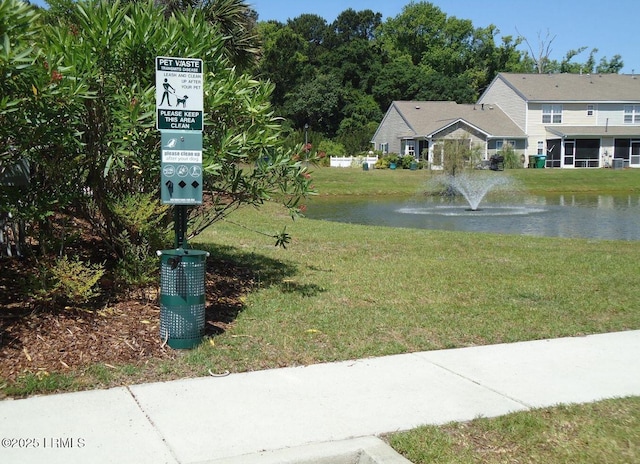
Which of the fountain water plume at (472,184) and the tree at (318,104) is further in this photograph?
the tree at (318,104)

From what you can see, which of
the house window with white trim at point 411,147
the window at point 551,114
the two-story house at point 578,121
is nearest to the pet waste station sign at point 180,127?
the house window with white trim at point 411,147

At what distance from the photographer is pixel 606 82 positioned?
184ft

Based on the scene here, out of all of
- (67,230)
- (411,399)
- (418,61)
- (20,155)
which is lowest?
(411,399)

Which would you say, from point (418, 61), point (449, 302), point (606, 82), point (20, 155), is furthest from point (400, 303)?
point (418, 61)

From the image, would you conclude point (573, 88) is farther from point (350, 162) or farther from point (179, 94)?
point (179, 94)

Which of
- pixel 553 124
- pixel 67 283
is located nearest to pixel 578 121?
pixel 553 124

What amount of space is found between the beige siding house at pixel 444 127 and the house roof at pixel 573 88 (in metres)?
2.74

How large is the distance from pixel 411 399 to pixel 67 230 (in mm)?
4103

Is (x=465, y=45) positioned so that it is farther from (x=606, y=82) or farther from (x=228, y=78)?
(x=228, y=78)

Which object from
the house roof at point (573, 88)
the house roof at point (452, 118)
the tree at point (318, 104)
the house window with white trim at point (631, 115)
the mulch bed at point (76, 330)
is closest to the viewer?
the mulch bed at point (76, 330)

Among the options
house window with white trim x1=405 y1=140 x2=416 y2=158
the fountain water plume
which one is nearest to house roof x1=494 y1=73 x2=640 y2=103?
house window with white trim x1=405 y1=140 x2=416 y2=158

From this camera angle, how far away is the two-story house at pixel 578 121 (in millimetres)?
52812

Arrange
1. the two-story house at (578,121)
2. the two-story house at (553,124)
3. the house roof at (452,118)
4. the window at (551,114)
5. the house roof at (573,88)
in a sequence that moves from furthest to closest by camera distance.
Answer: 1. the house roof at (573,88)
2. the window at (551,114)
3. the two-story house at (578,121)
4. the two-story house at (553,124)
5. the house roof at (452,118)

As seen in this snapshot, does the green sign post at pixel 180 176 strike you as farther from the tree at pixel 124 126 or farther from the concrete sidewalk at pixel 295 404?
the concrete sidewalk at pixel 295 404
